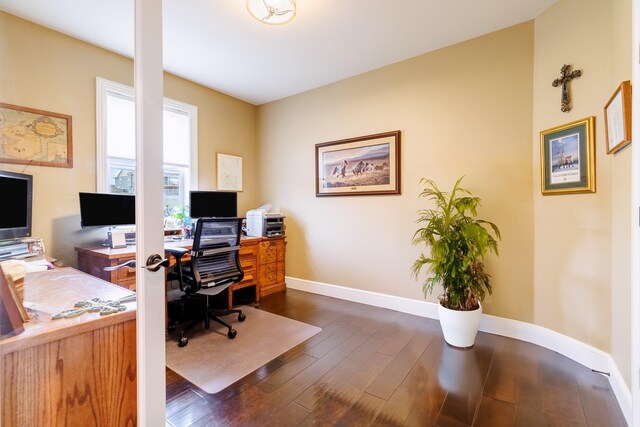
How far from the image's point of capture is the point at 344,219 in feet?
11.4

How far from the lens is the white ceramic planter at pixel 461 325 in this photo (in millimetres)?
2199

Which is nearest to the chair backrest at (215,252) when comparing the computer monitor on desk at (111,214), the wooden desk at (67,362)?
the computer monitor on desk at (111,214)

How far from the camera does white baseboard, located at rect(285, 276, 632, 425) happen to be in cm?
168

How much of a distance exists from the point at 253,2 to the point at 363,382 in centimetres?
284

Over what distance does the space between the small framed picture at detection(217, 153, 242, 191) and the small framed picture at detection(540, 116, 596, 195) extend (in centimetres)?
353

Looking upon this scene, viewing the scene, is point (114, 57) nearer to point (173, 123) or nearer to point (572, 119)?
point (173, 123)

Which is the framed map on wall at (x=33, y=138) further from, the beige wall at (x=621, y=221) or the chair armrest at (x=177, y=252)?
the beige wall at (x=621, y=221)

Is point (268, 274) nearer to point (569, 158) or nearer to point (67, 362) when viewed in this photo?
point (67, 362)

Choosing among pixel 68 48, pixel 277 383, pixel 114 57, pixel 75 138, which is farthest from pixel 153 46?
pixel 277 383

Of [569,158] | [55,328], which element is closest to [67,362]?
[55,328]

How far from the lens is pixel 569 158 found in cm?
207

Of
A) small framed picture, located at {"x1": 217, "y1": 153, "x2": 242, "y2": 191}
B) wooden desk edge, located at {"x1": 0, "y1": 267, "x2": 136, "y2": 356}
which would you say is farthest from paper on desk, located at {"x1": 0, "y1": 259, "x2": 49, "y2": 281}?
small framed picture, located at {"x1": 217, "y1": 153, "x2": 242, "y2": 191}

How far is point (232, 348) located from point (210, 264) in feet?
2.50

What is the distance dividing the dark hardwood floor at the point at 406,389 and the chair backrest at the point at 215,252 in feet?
2.65
